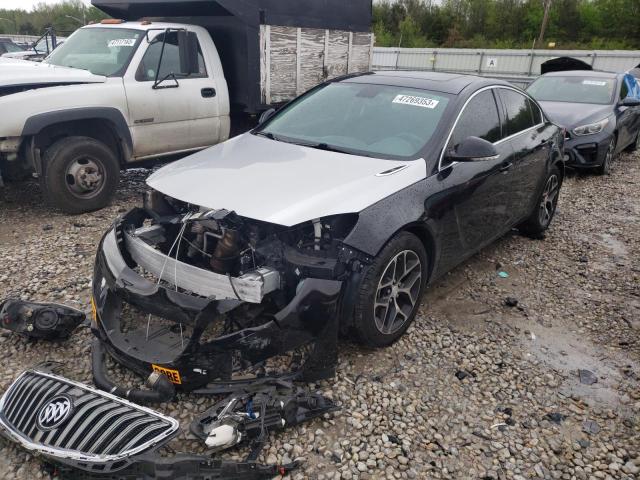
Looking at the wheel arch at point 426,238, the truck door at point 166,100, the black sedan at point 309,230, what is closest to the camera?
the black sedan at point 309,230

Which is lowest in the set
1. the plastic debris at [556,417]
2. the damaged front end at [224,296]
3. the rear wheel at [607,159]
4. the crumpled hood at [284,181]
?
the plastic debris at [556,417]

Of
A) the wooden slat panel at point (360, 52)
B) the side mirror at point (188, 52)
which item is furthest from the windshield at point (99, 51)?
the wooden slat panel at point (360, 52)

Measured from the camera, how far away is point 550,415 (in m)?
2.95

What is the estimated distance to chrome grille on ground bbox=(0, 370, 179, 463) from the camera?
A: 7.31 ft

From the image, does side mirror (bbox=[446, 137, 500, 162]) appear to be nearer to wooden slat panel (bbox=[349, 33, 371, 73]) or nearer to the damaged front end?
the damaged front end

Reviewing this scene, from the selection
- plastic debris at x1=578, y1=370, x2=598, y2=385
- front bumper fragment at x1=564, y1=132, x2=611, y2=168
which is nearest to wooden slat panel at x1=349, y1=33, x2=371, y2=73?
front bumper fragment at x1=564, y1=132, x2=611, y2=168

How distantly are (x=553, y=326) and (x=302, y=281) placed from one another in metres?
2.25

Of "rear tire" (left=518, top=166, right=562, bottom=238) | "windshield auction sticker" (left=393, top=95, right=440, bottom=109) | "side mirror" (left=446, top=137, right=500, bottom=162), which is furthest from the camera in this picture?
"rear tire" (left=518, top=166, right=562, bottom=238)

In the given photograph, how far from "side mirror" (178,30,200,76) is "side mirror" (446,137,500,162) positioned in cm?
390

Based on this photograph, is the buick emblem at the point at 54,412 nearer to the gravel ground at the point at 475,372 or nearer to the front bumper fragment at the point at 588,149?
the gravel ground at the point at 475,372

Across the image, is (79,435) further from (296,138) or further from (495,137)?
(495,137)

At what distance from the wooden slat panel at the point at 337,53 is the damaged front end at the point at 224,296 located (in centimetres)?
543

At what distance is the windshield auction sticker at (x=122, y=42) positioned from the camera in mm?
5945

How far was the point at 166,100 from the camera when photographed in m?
6.04
